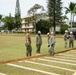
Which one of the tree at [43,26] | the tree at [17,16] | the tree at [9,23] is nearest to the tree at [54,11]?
the tree at [43,26]

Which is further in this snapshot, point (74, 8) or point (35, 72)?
point (74, 8)

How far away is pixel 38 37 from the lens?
17.7 m

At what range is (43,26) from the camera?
7369 cm

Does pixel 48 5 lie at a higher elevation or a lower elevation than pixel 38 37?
higher

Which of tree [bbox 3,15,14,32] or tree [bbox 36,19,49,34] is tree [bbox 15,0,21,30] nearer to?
tree [bbox 3,15,14,32]

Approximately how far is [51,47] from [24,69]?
665 centimetres

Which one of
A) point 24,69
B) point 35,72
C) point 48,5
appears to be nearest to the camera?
point 35,72

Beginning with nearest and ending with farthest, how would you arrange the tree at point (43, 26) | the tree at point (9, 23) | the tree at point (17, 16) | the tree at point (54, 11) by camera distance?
the tree at point (54, 11)
the tree at point (43, 26)
the tree at point (17, 16)
the tree at point (9, 23)

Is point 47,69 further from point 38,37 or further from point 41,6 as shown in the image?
point 41,6

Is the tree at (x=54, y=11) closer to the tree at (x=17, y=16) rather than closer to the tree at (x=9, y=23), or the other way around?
the tree at (x=17, y=16)

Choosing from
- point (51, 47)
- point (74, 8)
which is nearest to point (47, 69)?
point (51, 47)

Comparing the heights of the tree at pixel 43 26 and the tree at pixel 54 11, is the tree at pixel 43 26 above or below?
below

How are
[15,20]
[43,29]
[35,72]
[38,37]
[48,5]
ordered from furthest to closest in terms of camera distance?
[15,20] < [43,29] < [48,5] < [38,37] < [35,72]

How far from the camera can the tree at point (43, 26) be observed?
7338 cm
